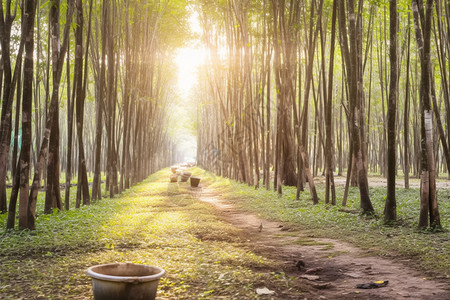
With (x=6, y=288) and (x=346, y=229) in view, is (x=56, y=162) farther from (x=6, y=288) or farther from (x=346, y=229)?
(x=346, y=229)

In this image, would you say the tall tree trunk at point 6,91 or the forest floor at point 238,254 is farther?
the tall tree trunk at point 6,91

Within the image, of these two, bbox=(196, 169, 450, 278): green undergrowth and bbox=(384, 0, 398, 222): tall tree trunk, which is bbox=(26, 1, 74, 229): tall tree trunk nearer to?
bbox=(196, 169, 450, 278): green undergrowth

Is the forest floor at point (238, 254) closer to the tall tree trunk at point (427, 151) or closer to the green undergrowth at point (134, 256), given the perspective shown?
the green undergrowth at point (134, 256)

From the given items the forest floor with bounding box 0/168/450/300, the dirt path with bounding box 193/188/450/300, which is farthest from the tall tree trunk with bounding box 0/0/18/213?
the dirt path with bounding box 193/188/450/300

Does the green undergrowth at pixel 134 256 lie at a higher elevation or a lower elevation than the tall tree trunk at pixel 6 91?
lower

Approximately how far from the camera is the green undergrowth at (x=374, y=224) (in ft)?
17.1

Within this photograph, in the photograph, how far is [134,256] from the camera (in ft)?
16.6

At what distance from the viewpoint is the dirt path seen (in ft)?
13.2

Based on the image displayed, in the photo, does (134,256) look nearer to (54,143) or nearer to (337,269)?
(337,269)

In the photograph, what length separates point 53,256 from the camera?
16.5ft

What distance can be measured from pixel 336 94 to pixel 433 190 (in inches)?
749

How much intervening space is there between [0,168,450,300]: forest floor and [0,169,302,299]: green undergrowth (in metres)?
0.01

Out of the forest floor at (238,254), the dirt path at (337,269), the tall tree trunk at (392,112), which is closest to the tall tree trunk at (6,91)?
the forest floor at (238,254)

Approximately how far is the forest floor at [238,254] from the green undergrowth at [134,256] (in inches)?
0.5
